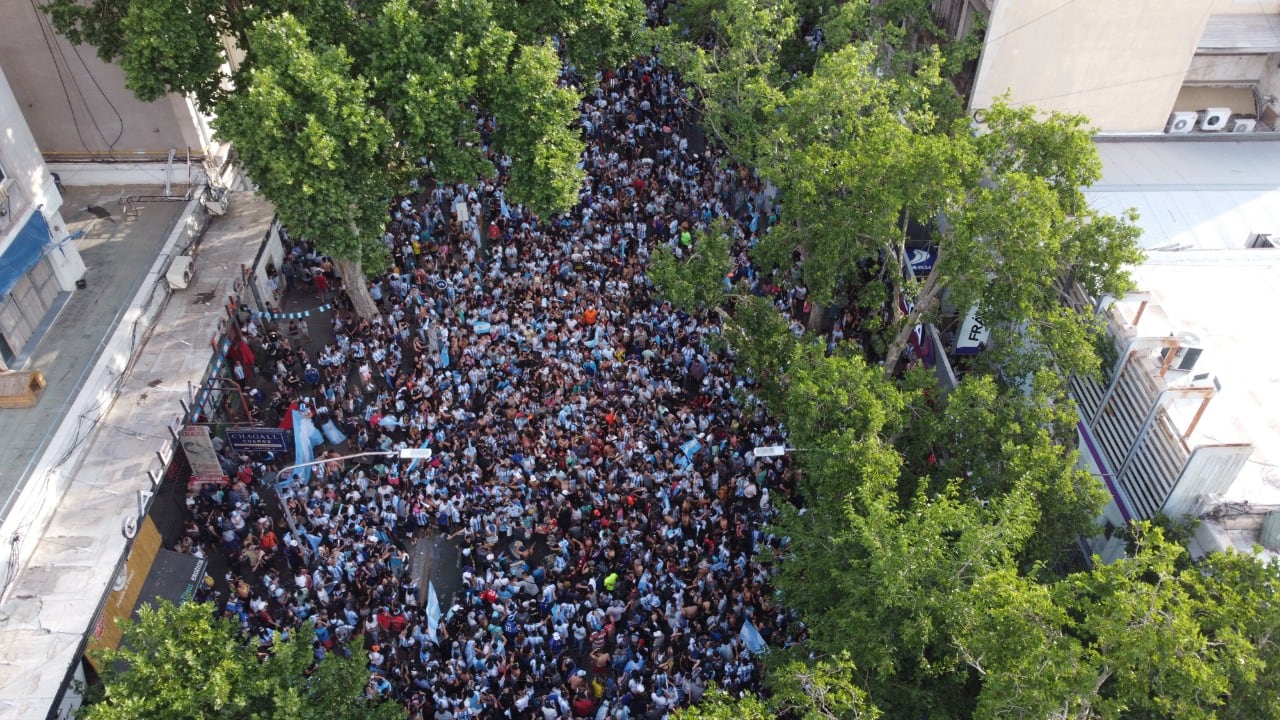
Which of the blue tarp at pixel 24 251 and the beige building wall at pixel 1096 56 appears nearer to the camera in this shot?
the blue tarp at pixel 24 251

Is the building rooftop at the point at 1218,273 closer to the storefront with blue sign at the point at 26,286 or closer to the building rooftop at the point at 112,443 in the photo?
the building rooftop at the point at 112,443

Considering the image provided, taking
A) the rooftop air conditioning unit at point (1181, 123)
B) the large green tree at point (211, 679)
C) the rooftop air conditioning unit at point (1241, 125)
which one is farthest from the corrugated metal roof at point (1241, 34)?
the large green tree at point (211, 679)

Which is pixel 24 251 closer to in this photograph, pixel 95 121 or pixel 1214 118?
pixel 95 121

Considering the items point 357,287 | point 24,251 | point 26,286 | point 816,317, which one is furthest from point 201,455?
point 816,317

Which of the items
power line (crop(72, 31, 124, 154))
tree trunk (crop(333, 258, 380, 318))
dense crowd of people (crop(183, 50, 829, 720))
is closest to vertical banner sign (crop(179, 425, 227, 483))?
dense crowd of people (crop(183, 50, 829, 720))

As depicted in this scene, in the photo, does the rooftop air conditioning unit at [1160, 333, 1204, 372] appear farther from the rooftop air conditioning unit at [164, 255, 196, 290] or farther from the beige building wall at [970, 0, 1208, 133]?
the rooftop air conditioning unit at [164, 255, 196, 290]

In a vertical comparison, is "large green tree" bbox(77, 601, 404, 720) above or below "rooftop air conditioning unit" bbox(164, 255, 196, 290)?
below
